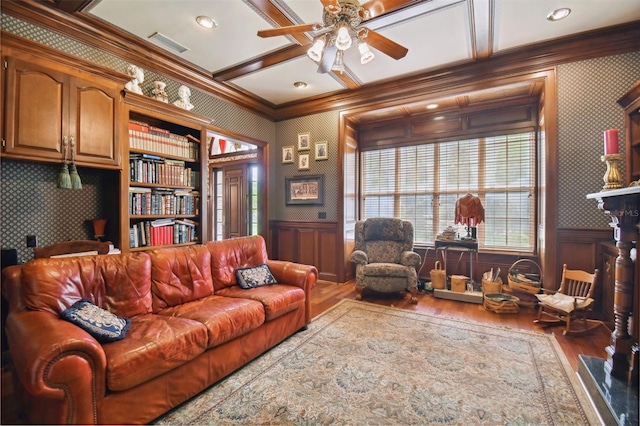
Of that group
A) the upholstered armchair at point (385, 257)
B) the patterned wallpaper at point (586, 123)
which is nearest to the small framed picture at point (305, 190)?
the upholstered armchair at point (385, 257)

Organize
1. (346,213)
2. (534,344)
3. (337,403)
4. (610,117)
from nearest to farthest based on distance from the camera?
(337,403), (534,344), (610,117), (346,213)

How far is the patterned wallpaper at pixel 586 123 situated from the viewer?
3.07 metres

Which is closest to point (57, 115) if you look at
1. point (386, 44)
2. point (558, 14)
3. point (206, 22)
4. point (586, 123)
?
point (206, 22)

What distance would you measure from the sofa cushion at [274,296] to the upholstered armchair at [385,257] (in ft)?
4.45

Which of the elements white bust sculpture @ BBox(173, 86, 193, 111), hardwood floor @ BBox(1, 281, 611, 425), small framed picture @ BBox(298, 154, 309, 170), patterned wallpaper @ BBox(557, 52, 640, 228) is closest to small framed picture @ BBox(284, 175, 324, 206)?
small framed picture @ BBox(298, 154, 309, 170)

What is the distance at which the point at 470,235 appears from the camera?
13.6ft

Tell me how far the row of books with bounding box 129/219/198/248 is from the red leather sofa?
0.89 m

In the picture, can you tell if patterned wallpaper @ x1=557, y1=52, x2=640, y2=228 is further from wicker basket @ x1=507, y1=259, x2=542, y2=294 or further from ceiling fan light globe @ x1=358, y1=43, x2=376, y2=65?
ceiling fan light globe @ x1=358, y1=43, x2=376, y2=65

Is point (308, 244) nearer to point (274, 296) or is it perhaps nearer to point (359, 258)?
point (359, 258)

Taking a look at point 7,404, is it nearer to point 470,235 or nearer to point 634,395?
point 634,395

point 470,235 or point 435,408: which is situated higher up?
point 470,235

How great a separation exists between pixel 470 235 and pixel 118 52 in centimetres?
483

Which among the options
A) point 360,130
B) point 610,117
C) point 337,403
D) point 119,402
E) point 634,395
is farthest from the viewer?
point 360,130

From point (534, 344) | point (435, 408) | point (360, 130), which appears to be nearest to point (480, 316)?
point (534, 344)
